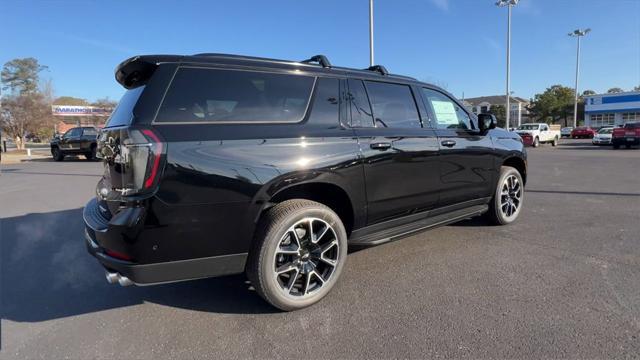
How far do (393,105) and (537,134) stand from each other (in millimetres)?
28810

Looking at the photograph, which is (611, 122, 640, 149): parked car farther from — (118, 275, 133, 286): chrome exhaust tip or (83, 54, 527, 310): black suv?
(118, 275, 133, 286): chrome exhaust tip

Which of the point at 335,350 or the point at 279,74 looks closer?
the point at 335,350

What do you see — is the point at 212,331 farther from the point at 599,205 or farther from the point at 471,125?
the point at 599,205

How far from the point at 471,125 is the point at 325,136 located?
2389 millimetres

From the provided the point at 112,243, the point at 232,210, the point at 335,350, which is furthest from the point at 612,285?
the point at 112,243

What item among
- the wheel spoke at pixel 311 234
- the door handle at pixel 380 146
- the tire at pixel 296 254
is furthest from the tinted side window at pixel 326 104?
the wheel spoke at pixel 311 234

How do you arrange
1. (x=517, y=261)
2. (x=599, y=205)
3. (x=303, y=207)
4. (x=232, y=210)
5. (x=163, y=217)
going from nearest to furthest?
(x=163, y=217) → (x=232, y=210) → (x=303, y=207) → (x=517, y=261) → (x=599, y=205)

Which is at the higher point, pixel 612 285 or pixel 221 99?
pixel 221 99

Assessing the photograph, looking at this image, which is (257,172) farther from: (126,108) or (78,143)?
(78,143)

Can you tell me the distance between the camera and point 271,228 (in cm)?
282

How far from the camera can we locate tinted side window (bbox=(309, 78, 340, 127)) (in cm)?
323

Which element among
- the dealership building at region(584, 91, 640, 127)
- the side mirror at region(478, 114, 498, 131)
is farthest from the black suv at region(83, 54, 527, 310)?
the dealership building at region(584, 91, 640, 127)

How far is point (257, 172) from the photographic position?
8.98 feet

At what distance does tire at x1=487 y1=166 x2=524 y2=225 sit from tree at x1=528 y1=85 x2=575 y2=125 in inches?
3106
